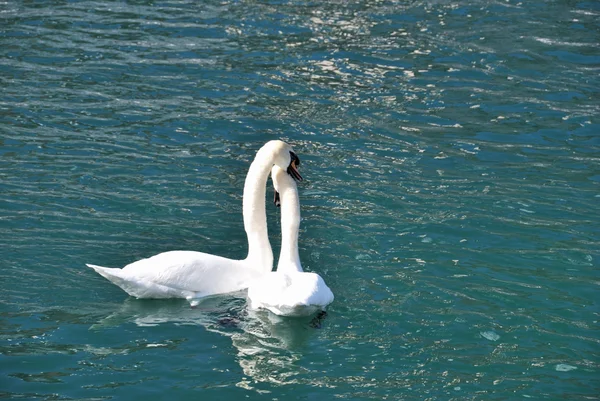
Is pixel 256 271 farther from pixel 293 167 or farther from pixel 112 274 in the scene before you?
pixel 112 274

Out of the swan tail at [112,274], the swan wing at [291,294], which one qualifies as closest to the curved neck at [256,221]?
the swan wing at [291,294]

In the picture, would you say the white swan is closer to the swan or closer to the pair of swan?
the pair of swan

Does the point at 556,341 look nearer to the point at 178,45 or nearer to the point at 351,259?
the point at 351,259

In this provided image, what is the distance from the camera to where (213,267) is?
8.94m

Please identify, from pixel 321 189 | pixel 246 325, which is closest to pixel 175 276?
pixel 246 325

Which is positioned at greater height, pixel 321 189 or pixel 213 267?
pixel 213 267

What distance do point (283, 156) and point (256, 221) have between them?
0.73m

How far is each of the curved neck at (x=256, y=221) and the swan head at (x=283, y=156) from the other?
24cm

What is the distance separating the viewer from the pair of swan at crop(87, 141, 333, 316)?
8352 mm

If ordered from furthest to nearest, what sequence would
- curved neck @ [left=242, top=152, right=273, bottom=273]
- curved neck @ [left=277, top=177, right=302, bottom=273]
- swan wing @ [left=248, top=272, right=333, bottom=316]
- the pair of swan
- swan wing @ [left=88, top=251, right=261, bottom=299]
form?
curved neck @ [left=242, top=152, right=273, bottom=273] → curved neck @ [left=277, top=177, right=302, bottom=273] → swan wing @ [left=88, top=251, right=261, bottom=299] → the pair of swan → swan wing @ [left=248, top=272, right=333, bottom=316]

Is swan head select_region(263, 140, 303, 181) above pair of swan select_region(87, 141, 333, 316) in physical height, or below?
above

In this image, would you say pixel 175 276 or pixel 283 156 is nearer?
pixel 175 276

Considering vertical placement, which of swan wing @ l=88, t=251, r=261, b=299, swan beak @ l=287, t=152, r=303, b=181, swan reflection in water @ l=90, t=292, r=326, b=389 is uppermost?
swan beak @ l=287, t=152, r=303, b=181

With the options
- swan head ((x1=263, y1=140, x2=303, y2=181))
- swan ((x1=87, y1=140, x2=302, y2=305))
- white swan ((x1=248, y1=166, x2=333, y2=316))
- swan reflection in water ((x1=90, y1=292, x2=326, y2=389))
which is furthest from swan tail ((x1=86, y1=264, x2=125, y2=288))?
swan head ((x1=263, y1=140, x2=303, y2=181))
